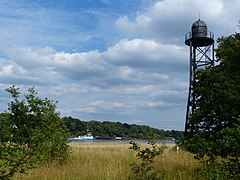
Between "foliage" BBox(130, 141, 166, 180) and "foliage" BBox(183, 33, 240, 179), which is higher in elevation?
"foliage" BBox(183, 33, 240, 179)

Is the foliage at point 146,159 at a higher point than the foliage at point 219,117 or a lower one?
lower

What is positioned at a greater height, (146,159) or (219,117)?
(219,117)

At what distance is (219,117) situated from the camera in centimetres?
1098

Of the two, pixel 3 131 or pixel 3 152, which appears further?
pixel 3 131

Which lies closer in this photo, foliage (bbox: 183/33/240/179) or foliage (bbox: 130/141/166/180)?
foliage (bbox: 183/33/240/179)

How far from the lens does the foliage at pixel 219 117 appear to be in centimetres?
704

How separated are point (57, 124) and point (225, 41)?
684 centimetres

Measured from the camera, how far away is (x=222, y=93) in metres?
10.3

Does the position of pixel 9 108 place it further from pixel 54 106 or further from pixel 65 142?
pixel 65 142

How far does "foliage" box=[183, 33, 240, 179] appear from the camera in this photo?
7035 millimetres

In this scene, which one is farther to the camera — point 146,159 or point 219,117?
point 219,117

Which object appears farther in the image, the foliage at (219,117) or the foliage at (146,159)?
the foliage at (146,159)

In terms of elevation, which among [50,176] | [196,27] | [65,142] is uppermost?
[196,27]

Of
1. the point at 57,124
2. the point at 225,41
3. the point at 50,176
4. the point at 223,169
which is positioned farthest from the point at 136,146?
the point at 225,41
